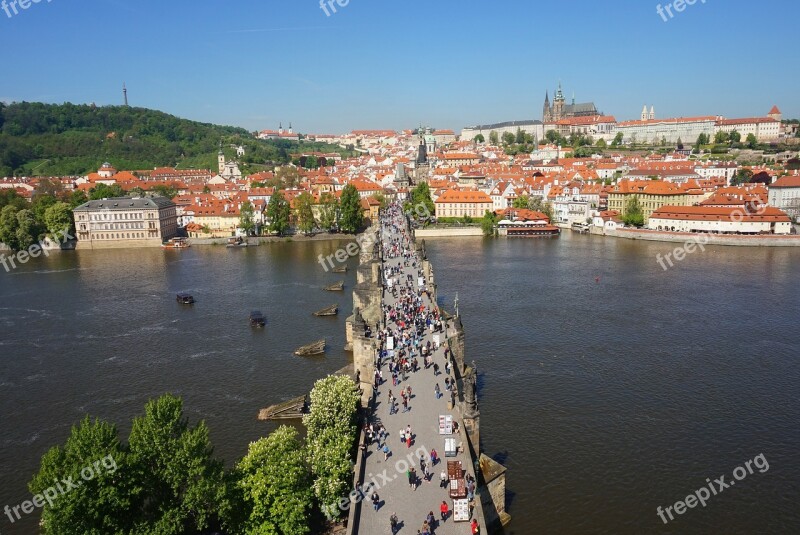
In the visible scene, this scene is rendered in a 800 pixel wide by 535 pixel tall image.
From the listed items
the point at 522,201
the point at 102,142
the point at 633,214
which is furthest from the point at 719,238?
the point at 102,142

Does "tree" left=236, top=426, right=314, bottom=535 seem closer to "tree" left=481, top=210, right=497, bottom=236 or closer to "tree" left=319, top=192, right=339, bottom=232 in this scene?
"tree" left=319, top=192, right=339, bottom=232

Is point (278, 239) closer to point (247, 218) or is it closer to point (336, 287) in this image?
point (247, 218)

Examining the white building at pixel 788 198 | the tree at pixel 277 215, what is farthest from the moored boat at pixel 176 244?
the white building at pixel 788 198

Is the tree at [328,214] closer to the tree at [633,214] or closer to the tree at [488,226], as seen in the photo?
the tree at [488,226]

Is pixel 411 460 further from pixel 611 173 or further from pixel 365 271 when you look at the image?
pixel 611 173

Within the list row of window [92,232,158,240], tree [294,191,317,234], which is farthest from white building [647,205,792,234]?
row of window [92,232,158,240]
